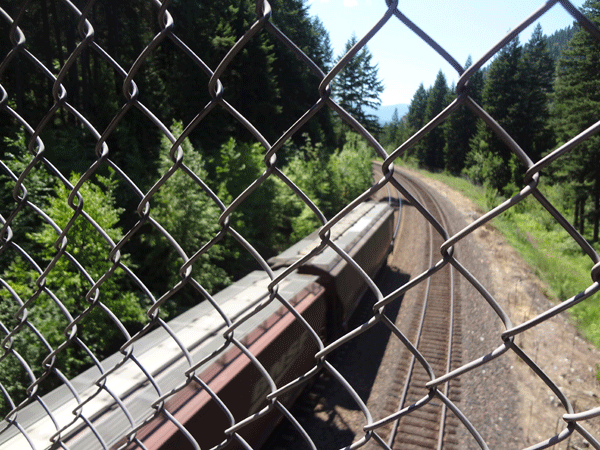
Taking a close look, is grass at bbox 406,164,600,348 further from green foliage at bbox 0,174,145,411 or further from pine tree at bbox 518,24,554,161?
green foliage at bbox 0,174,145,411

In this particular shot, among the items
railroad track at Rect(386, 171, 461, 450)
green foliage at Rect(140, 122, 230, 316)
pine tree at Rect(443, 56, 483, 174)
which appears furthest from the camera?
green foliage at Rect(140, 122, 230, 316)

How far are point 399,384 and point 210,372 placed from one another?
509 cm

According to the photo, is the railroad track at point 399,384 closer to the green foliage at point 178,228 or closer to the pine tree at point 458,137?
the pine tree at point 458,137

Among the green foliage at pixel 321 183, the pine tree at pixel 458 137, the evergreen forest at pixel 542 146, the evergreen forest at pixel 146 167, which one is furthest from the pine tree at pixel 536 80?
the green foliage at pixel 321 183

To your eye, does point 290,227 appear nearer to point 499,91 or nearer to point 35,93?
point 35,93

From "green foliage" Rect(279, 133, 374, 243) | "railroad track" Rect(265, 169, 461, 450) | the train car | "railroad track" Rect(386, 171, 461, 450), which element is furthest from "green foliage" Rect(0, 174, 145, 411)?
"green foliage" Rect(279, 133, 374, 243)

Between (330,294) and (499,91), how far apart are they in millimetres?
5116

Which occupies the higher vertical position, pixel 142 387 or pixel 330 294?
pixel 142 387

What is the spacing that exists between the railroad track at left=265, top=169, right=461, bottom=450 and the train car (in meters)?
0.80

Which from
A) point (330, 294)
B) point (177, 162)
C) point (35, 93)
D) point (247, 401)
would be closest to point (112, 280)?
point (330, 294)

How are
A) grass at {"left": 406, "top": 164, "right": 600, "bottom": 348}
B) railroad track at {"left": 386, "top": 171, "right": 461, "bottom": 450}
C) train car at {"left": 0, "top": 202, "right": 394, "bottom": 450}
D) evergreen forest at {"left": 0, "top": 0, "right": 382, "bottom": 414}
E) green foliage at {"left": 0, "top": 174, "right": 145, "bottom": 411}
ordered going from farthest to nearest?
grass at {"left": 406, "top": 164, "right": 600, "bottom": 348}, evergreen forest at {"left": 0, "top": 0, "right": 382, "bottom": 414}, green foliage at {"left": 0, "top": 174, "right": 145, "bottom": 411}, railroad track at {"left": 386, "top": 171, "right": 461, "bottom": 450}, train car at {"left": 0, "top": 202, "right": 394, "bottom": 450}

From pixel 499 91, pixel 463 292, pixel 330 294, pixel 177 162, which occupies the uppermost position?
pixel 177 162

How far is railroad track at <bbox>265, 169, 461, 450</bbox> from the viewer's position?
22.5ft

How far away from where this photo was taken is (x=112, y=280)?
938 cm
